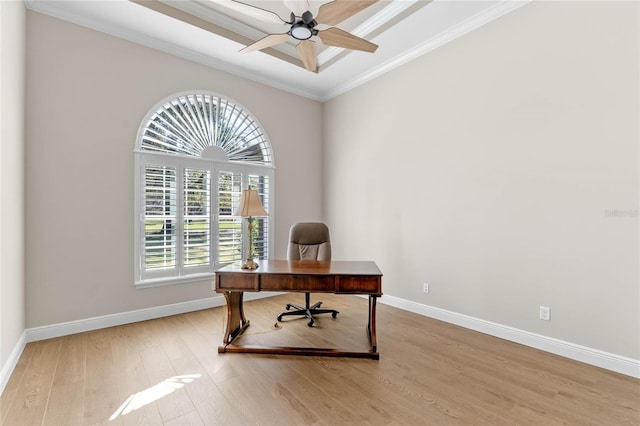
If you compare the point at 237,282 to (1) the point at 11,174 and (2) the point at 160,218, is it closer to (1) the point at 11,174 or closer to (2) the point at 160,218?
(2) the point at 160,218

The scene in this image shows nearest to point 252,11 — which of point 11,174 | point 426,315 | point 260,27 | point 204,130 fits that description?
point 260,27

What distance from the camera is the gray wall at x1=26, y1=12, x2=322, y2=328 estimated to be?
2.72 m

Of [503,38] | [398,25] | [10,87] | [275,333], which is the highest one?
[398,25]

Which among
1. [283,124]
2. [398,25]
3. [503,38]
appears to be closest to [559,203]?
[503,38]

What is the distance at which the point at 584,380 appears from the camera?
2061 millimetres

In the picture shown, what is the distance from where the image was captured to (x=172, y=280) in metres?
3.45

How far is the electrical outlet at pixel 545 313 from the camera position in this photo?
2.52 m

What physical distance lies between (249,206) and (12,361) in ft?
6.92

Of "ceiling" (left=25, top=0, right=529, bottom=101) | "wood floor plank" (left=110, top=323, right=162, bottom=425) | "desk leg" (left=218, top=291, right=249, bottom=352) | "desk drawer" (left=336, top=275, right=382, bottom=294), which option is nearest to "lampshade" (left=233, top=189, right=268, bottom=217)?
"desk leg" (left=218, top=291, right=249, bottom=352)

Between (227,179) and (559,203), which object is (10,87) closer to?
(227,179)

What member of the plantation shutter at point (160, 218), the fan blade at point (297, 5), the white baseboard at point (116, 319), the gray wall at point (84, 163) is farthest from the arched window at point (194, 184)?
the fan blade at point (297, 5)

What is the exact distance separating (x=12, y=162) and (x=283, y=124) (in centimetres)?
308

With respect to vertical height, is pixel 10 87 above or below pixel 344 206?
above

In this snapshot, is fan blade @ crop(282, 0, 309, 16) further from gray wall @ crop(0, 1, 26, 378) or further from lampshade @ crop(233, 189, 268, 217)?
gray wall @ crop(0, 1, 26, 378)
